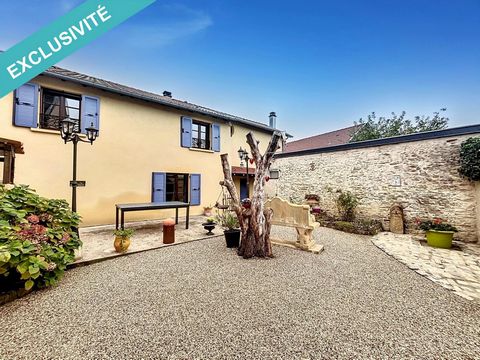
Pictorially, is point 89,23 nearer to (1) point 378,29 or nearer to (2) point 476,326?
(2) point 476,326

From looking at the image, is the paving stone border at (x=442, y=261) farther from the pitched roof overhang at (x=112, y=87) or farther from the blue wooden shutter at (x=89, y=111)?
the blue wooden shutter at (x=89, y=111)

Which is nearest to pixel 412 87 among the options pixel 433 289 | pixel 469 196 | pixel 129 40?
pixel 469 196

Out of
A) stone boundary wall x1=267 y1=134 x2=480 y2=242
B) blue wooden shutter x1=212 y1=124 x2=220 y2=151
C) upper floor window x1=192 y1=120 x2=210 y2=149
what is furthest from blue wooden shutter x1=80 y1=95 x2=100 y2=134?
stone boundary wall x1=267 y1=134 x2=480 y2=242

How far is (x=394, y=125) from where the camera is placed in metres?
12.9

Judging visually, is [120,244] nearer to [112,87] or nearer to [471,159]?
[112,87]

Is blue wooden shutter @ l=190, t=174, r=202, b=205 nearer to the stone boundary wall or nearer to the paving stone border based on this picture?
the stone boundary wall

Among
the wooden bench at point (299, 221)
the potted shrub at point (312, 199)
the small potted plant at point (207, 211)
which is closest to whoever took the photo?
the wooden bench at point (299, 221)

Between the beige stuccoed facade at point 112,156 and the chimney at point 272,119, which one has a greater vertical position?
the chimney at point 272,119

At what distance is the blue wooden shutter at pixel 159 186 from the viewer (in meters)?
8.00

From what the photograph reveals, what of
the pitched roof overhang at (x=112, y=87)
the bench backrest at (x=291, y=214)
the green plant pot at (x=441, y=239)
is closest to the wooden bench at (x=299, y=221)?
the bench backrest at (x=291, y=214)

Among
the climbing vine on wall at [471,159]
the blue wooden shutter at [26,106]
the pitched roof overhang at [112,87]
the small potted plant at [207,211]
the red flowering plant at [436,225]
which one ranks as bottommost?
the small potted plant at [207,211]

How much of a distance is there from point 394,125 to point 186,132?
13581 mm

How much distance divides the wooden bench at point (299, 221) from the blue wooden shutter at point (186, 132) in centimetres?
563

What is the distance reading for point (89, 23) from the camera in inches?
116
